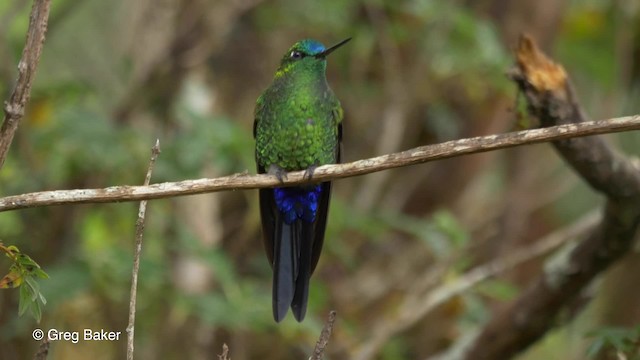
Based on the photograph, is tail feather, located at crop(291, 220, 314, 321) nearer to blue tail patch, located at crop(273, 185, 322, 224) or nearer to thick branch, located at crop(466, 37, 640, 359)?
blue tail patch, located at crop(273, 185, 322, 224)

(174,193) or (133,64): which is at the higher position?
(133,64)

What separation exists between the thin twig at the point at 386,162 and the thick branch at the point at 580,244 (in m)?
0.40

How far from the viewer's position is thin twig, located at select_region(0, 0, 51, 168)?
Result: 7.61ft

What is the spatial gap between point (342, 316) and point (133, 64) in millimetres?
2014

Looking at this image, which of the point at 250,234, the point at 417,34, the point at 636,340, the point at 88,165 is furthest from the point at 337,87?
the point at 636,340

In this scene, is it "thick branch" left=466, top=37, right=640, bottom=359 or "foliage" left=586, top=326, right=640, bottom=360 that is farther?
"thick branch" left=466, top=37, right=640, bottom=359

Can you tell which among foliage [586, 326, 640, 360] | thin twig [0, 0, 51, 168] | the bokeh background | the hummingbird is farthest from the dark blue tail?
thin twig [0, 0, 51, 168]

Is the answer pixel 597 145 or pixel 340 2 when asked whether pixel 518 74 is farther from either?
pixel 340 2

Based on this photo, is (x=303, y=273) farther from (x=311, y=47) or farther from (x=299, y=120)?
(x=311, y=47)

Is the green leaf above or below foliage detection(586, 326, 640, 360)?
above

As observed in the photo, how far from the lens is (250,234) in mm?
5992

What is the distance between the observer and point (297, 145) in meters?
3.85

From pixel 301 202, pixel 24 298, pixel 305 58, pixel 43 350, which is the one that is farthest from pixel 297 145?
pixel 43 350

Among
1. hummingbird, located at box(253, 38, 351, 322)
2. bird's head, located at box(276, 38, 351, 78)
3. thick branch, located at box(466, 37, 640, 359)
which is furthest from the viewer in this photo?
bird's head, located at box(276, 38, 351, 78)
